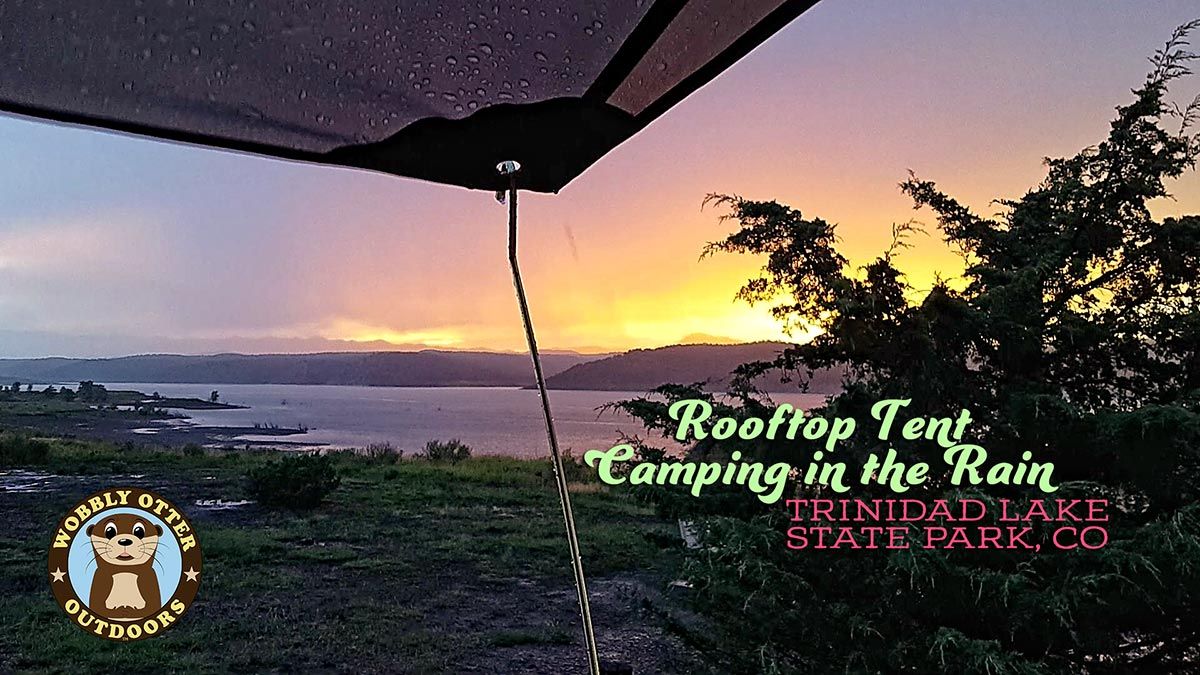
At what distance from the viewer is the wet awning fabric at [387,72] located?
1.25 feet

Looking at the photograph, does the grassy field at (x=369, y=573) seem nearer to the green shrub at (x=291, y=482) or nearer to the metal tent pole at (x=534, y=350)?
the green shrub at (x=291, y=482)

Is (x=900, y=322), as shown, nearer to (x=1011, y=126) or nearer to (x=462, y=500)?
(x=1011, y=126)

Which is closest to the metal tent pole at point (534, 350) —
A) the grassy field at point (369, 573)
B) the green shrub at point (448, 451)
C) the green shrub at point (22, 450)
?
the grassy field at point (369, 573)

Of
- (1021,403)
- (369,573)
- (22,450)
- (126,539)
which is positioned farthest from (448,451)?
(1021,403)

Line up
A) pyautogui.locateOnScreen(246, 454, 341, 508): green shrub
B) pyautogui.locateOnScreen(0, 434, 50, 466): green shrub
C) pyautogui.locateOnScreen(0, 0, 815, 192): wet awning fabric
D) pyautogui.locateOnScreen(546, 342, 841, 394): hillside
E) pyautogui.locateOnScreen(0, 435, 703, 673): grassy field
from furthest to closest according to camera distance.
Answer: pyautogui.locateOnScreen(246, 454, 341, 508): green shrub < pyautogui.locateOnScreen(0, 434, 50, 466): green shrub < pyautogui.locateOnScreen(0, 435, 703, 673): grassy field < pyautogui.locateOnScreen(546, 342, 841, 394): hillside < pyautogui.locateOnScreen(0, 0, 815, 192): wet awning fabric

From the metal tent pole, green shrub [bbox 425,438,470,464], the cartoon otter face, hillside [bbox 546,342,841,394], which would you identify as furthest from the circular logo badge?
the metal tent pole

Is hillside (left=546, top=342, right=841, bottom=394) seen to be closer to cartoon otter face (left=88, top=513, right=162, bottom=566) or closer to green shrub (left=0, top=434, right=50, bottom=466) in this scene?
cartoon otter face (left=88, top=513, right=162, bottom=566)

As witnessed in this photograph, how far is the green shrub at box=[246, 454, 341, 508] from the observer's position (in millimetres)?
1998

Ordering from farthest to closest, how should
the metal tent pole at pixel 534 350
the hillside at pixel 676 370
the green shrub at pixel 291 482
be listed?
the green shrub at pixel 291 482 → the hillside at pixel 676 370 → the metal tent pole at pixel 534 350

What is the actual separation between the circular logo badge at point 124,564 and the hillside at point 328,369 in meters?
0.36

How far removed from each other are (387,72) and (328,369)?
6.46ft

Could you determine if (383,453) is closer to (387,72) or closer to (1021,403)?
(1021,403)

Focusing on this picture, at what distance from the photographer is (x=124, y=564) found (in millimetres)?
1939

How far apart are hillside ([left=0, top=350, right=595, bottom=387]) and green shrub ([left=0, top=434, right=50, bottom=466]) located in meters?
0.22
